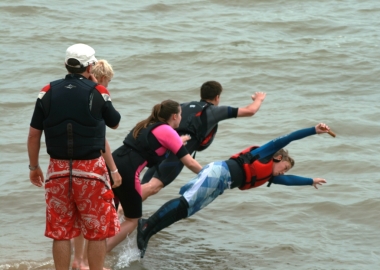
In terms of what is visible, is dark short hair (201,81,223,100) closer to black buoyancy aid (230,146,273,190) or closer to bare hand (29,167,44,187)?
black buoyancy aid (230,146,273,190)

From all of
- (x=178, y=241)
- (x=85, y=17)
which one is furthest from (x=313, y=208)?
Result: (x=85, y=17)

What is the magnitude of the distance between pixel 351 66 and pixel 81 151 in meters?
11.5

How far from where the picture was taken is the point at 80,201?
17.1 feet

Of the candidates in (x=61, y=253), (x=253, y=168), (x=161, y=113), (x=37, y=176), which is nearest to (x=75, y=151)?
(x=37, y=176)

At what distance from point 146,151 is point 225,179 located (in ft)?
2.51

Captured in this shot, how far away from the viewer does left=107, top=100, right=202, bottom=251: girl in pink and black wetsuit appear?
20.8 feet

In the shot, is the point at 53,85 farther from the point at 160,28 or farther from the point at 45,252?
the point at 160,28

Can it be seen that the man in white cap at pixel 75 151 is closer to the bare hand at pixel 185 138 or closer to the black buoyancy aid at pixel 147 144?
the black buoyancy aid at pixel 147 144

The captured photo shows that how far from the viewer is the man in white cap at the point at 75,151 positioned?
16.5 ft

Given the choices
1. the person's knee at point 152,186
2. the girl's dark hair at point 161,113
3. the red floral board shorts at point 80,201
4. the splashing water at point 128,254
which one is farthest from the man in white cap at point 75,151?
the person's knee at point 152,186

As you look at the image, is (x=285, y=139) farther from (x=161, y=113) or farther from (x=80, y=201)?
(x=80, y=201)

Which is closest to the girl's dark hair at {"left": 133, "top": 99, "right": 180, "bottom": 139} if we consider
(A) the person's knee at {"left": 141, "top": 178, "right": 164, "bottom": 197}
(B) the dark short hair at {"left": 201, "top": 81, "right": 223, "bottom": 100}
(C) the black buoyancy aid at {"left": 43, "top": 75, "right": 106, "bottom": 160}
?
(B) the dark short hair at {"left": 201, "top": 81, "right": 223, "bottom": 100}

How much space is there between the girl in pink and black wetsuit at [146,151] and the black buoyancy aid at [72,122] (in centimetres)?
127

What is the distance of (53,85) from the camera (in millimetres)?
5070
